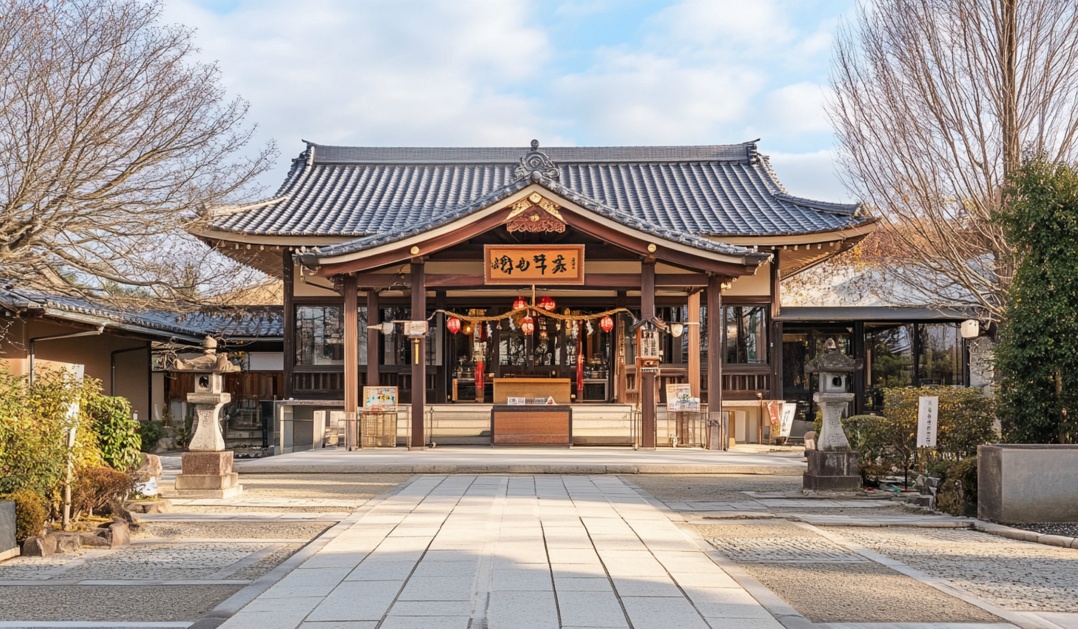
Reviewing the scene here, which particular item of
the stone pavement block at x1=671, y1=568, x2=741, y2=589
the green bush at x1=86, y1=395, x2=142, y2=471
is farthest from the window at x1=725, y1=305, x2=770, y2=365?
the stone pavement block at x1=671, y1=568, x2=741, y2=589

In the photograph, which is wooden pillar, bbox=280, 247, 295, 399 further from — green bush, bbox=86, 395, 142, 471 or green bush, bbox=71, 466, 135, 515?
green bush, bbox=71, 466, 135, 515

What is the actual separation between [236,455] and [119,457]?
11847 mm

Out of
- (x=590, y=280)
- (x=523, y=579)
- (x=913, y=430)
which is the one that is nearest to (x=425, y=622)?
(x=523, y=579)

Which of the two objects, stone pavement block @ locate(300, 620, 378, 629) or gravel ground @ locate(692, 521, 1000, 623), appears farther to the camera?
gravel ground @ locate(692, 521, 1000, 623)

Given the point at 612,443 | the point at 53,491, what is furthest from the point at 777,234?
the point at 53,491

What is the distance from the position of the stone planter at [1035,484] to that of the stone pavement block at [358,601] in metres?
6.89

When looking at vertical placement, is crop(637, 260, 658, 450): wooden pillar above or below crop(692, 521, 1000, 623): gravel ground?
above

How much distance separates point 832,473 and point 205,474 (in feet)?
28.4

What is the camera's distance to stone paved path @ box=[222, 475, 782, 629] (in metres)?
5.59

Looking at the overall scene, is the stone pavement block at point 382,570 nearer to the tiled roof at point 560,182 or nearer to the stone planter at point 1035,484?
the stone planter at point 1035,484

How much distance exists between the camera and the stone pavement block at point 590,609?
5.48 meters

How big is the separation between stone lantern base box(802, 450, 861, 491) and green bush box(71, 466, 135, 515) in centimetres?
881

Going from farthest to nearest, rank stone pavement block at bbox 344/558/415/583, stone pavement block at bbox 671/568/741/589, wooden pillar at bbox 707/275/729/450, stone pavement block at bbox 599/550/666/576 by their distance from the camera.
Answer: wooden pillar at bbox 707/275/729/450 < stone pavement block at bbox 599/550/666/576 < stone pavement block at bbox 344/558/415/583 < stone pavement block at bbox 671/568/741/589

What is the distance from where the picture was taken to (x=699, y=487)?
13.2 m
